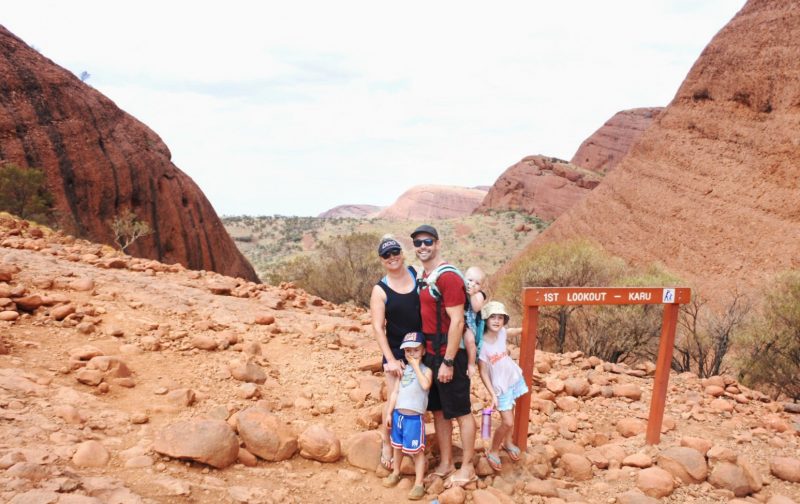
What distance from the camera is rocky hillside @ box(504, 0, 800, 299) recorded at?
53.0 feet

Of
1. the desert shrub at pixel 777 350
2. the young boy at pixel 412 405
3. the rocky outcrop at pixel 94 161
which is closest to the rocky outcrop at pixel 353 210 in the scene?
the rocky outcrop at pixel 94 161

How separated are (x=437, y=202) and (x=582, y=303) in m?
111

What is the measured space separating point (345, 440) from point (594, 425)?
271cm

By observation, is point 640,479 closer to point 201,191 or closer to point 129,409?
point 129,409

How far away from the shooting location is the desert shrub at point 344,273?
1656cm

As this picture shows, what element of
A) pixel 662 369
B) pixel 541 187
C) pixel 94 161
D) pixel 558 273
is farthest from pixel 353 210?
pixel 662 369

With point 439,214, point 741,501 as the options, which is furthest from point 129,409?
point 439,214

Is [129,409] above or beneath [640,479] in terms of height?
above

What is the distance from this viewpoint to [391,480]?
11.7 ft

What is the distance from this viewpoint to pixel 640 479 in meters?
4.03

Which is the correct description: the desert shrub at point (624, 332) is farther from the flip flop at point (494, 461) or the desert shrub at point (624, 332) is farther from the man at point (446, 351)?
the man at point (446, 351)

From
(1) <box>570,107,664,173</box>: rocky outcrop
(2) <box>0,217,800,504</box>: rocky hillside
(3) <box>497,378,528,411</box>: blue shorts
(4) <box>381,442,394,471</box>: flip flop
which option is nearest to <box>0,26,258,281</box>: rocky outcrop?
(2) <box>0,217,800,504</box>: rocky hillside

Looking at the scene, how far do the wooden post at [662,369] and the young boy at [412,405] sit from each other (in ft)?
7.80

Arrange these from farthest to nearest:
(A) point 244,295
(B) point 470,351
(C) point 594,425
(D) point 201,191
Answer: (D) point 201,191
(A) point 244,295
(C) point 594,425
(B) point 470,351
